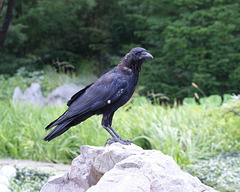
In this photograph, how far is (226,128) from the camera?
4.79 metres

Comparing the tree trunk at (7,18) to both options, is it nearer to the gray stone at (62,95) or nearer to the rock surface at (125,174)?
the gray stone at (62,95)

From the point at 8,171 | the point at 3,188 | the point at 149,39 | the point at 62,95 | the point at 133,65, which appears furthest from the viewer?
the point at 149,39

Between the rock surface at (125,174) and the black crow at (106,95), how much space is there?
0.31m

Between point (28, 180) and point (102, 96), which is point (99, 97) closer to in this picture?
point (102, 96)

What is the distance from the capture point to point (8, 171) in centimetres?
383

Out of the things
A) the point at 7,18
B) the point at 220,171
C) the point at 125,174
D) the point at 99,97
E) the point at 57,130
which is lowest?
the point at 220,171

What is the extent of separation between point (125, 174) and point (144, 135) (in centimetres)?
237

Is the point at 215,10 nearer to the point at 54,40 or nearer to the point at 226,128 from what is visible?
the point at 226,128

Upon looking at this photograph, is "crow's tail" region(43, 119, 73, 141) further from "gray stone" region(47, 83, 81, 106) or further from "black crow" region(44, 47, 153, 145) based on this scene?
"gray stone" region(47, 83, 81, 106)

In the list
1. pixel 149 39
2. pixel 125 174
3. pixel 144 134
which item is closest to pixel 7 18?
Result: pixel 149 39

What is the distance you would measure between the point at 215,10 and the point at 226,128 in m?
4.97

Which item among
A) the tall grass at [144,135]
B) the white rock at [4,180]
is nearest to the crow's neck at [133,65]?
the tall grass at [144,135]

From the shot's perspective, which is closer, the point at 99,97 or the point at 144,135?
the point at 99,97

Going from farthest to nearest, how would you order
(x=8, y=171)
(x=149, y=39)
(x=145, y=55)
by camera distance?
(x=149, y=39) → (x=8, y=171) → (x=145, y=55)
